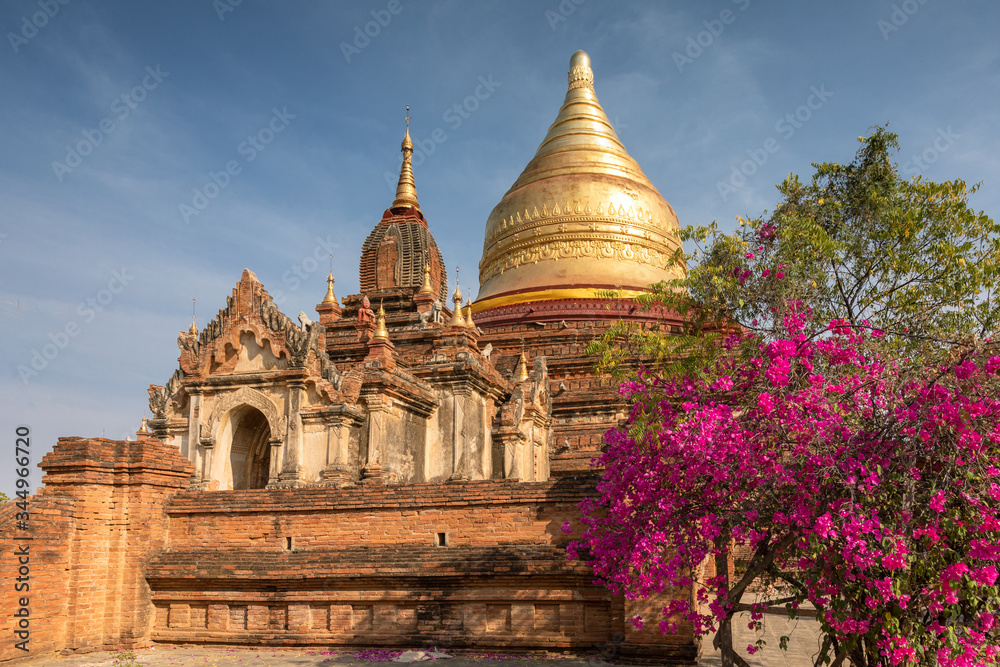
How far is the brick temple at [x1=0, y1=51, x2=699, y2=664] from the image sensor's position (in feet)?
35.4

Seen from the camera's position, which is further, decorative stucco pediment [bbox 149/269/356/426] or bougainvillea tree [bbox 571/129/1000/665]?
decorative stucco pediment [bbox 149/269/356/426]

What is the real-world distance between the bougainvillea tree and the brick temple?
1562 millimetres

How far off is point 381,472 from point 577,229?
14502mm

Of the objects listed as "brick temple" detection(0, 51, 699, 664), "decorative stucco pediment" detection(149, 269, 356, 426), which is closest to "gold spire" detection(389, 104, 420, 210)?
"brick temple" detection(0, 51, 699, 664)

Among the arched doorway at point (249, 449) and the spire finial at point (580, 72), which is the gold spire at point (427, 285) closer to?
the arched doorway at point (249, 449)

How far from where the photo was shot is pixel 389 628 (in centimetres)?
1101

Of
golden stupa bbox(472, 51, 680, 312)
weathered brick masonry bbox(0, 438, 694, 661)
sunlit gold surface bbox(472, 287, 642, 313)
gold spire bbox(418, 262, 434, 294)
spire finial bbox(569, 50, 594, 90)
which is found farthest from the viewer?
spire finial bbox(569, 50, 594, 90)

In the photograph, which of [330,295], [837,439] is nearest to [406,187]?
[330,295]

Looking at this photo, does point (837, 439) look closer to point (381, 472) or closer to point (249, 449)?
point (381, 472)

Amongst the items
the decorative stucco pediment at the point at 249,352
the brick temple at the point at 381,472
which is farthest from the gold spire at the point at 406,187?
the decorative stucco pediment at the point at 249,352

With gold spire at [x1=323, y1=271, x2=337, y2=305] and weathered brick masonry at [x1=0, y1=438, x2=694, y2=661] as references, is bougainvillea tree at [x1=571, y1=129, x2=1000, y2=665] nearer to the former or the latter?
weathered brick masonry at [x1=0, y1=438, x2=694, y2=661]

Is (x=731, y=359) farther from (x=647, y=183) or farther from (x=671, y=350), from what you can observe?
(x=647, y=183)

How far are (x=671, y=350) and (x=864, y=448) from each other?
3201 mm

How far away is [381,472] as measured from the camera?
53.2 ft
